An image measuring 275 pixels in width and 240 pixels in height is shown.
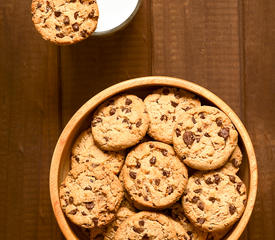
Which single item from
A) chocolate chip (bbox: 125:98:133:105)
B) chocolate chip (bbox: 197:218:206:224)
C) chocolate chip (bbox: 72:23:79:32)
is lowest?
chocolate chip (bbox: 197:218:206:224)

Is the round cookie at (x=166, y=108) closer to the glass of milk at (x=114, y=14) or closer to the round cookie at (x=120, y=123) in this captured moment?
the round cookie at (x=120, y=123)

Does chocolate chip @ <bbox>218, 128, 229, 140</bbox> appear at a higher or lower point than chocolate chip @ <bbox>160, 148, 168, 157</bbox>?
higher

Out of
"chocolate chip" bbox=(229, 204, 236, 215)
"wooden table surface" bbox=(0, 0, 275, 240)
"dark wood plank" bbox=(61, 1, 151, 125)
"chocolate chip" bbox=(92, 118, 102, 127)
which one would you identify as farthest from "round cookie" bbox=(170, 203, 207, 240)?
"dark wood plank" bbox=(61, 1, 151, 125)

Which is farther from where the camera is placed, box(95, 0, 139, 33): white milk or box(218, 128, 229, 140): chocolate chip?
box(95, 0, 139, 33): white milk

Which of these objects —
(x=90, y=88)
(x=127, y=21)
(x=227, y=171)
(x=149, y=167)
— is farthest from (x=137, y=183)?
(x=127, y=21)

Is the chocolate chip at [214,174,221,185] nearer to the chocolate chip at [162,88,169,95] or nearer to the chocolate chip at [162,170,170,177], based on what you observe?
the chocolate chip at [162,170,170,177]

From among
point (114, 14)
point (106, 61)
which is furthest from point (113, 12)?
point (106, 61)

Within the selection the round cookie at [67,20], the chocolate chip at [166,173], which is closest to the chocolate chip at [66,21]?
the round cookie at [67,20]
